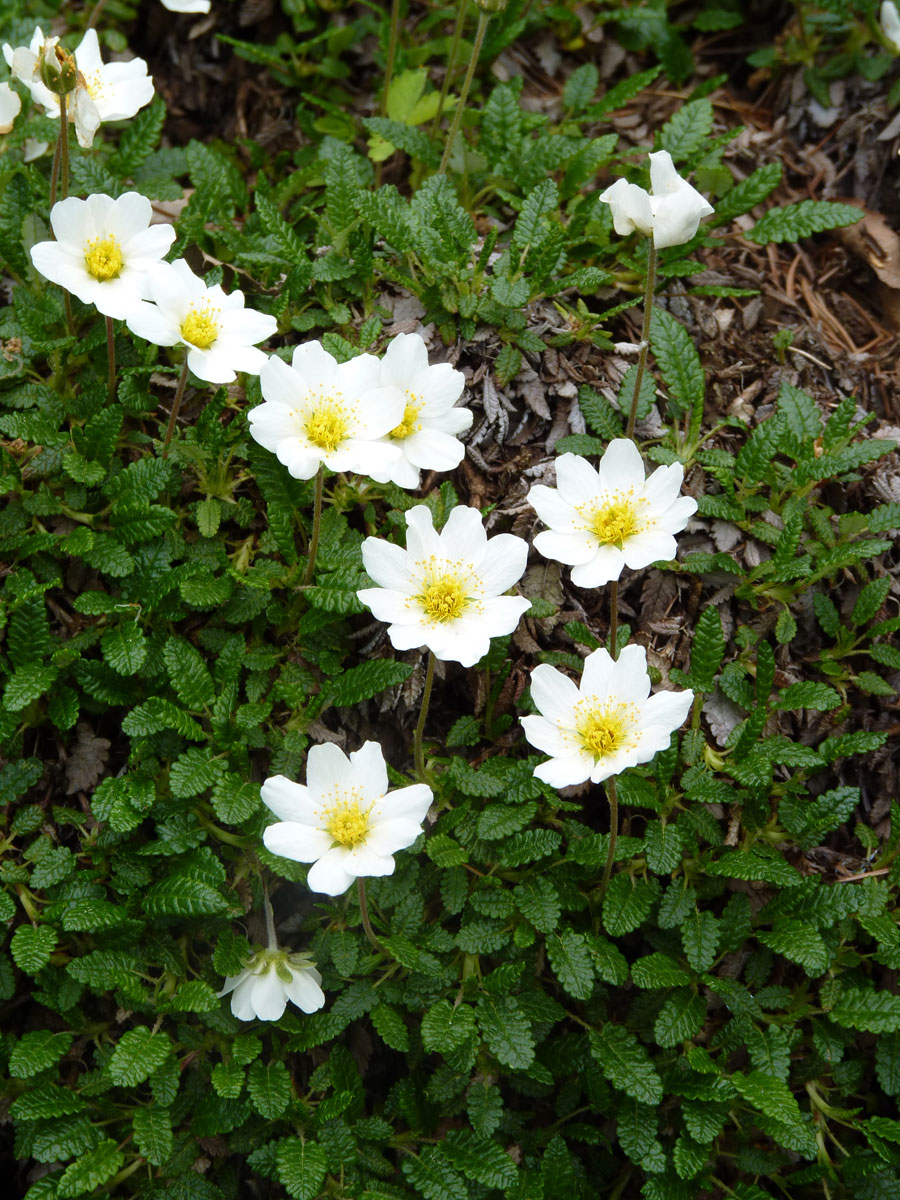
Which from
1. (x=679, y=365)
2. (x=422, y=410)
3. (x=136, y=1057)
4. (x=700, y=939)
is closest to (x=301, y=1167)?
(x=136, y=1057)

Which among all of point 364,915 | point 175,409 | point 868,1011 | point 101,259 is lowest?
point 868,1011

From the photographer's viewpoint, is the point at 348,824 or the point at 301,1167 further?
the point at 301,1167

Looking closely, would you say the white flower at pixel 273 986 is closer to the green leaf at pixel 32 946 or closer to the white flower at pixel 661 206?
the green leaf at pixel 32 946

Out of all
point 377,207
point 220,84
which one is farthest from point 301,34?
point 377,207

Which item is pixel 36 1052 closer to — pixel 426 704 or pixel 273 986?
pixel 273 986

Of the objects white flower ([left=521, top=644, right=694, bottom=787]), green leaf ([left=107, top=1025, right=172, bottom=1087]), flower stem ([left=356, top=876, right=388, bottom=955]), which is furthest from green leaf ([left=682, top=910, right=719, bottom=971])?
green leaf ([left=107, top=1025, right=172, bottom=1087])

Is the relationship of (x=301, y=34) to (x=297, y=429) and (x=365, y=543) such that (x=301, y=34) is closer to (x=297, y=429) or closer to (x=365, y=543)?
(x=297, y=429)

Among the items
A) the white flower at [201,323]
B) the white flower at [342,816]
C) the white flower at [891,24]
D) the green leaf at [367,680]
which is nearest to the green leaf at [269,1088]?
the white flower at [342,816]
